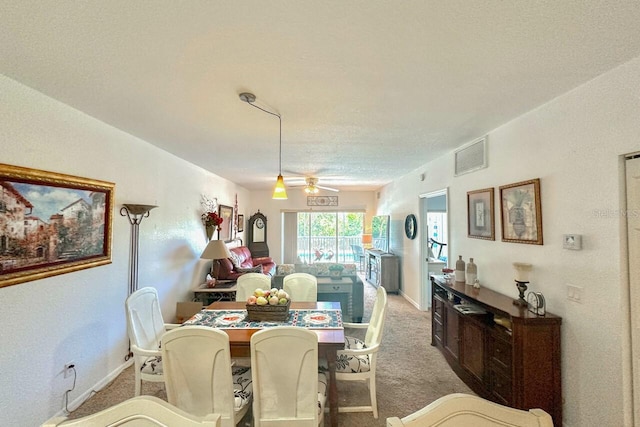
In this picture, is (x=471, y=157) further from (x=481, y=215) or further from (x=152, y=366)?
(x=152, y=366)

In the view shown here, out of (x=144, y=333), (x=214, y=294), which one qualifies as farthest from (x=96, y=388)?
(x=214, y=294)

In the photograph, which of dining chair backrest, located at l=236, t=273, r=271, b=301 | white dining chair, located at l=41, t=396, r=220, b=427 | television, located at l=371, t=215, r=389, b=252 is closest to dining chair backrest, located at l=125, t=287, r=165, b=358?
dining chair backrest, located at l=236, t=273, r=271, b=301

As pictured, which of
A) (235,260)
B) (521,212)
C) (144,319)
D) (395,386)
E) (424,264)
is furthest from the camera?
(235,260)

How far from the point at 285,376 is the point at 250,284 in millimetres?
1766

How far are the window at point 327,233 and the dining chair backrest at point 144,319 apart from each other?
639 centimetres

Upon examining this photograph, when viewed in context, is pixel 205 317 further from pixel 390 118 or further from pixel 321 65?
pixel 390 118

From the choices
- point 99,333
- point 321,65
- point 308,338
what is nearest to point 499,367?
point 308,338

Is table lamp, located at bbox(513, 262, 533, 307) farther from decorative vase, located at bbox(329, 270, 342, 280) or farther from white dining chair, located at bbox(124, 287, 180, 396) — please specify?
white dining chair, located at bbox(124, 287, 180, 396)

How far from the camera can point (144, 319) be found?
238 centimetres

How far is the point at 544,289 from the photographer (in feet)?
7.49

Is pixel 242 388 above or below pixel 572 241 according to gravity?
below

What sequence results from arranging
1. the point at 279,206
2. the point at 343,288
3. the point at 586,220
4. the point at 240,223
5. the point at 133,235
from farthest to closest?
the point at 279,206 < the point at 240,223 < the point at 343,288 < the point at 133,235 < the point at 586,220

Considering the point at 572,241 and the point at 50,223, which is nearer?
the point at 572,241

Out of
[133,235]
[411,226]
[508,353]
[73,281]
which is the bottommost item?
[508,353]
